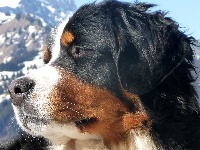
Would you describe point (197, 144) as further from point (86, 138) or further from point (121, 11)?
point (121, 11)

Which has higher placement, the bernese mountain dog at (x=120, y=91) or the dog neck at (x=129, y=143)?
the bernese mountain dog at (x=120, y=91)

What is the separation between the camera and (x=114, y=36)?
6.84m

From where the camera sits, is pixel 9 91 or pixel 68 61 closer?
pixel 9 91

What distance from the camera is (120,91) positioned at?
6.68 m

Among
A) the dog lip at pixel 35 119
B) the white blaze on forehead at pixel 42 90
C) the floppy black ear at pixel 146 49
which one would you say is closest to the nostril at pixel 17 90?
the white blaze on forehead at pixel 42 90

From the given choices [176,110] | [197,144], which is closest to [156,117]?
[176,110]

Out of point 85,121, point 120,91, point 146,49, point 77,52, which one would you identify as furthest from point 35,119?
point 146,49

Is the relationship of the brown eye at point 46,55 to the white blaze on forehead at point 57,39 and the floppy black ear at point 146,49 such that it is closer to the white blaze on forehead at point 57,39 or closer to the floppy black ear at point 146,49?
the white blaze on forehead at point 57,39

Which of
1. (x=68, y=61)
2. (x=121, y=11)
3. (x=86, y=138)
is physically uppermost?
(x=121, y=11)

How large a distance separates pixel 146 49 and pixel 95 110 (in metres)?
1.12

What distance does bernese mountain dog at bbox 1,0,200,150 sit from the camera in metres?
6.34

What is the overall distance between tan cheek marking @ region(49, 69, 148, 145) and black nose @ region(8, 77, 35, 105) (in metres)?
0.39

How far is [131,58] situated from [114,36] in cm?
43

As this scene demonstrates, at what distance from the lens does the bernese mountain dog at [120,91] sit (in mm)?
6340
